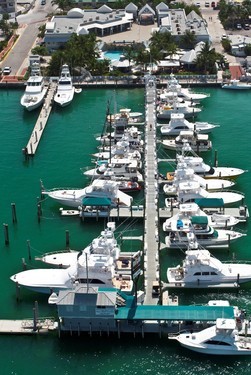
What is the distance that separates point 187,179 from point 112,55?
64697 millimetres

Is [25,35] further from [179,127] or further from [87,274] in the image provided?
[87,274]

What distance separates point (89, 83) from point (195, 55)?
22258 millimetres

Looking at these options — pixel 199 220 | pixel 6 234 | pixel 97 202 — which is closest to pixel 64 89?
pixel 97 202

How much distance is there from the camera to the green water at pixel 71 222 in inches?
2462

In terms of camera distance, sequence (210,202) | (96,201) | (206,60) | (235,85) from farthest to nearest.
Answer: (206,60), (235,85), (96,201), (210,202)

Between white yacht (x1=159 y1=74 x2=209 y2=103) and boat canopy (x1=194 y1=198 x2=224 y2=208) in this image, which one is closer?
boat canopy (x1=194 y1=198 x2=224 y2=208)

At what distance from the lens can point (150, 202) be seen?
8575 centimetres

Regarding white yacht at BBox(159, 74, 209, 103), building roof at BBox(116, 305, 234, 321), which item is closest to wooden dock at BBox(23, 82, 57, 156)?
white yacht at BBox(159, 74, 209, 103)

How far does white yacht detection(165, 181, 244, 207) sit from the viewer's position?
86.3 meters

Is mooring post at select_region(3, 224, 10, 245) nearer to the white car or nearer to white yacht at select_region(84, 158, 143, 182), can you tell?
white yacht at select_region(84, 158, 143, 182)

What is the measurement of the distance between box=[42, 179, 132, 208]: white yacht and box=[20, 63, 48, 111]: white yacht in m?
34.8

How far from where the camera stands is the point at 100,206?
85.9m

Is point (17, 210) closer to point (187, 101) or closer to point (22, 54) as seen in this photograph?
point (187, 101)

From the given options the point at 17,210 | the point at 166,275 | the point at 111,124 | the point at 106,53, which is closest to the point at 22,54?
the point at 106,53
